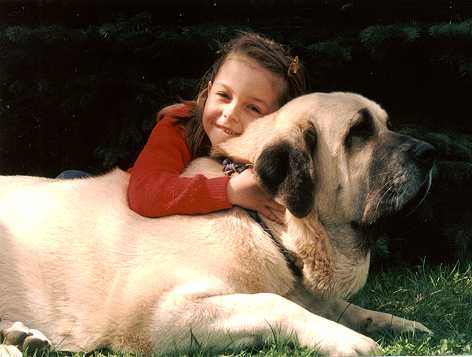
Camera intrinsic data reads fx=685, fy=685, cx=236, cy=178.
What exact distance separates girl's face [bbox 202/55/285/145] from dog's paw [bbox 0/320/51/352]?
128 cm

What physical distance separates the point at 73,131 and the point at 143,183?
5.92 ft

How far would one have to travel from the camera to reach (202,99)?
384 centimetres

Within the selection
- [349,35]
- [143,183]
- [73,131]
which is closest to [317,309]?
[143,183]

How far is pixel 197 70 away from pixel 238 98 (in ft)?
4.02

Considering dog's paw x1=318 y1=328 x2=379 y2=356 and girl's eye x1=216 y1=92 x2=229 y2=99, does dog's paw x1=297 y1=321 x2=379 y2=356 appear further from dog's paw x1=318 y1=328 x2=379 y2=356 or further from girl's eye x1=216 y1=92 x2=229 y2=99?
girl's eye x1=216 y1=92 x2=229 y2=99

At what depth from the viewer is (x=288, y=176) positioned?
2801 millimetres

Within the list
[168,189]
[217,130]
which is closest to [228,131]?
[217,130]

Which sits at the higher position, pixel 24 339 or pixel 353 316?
pixel 24 339

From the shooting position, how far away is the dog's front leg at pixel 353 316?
2998 mm

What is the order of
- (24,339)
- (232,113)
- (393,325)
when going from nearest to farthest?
(24,339) → (393,325) → (232,113)

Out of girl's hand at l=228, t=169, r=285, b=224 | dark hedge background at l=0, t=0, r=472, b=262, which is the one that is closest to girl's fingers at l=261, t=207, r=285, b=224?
girl's hand at l=228, t=169, r=285, b=224

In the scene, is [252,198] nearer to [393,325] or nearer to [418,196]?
[418,196]

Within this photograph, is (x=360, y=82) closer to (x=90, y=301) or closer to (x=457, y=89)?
(x=457, y=89)

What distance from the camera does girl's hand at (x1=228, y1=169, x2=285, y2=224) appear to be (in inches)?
116
